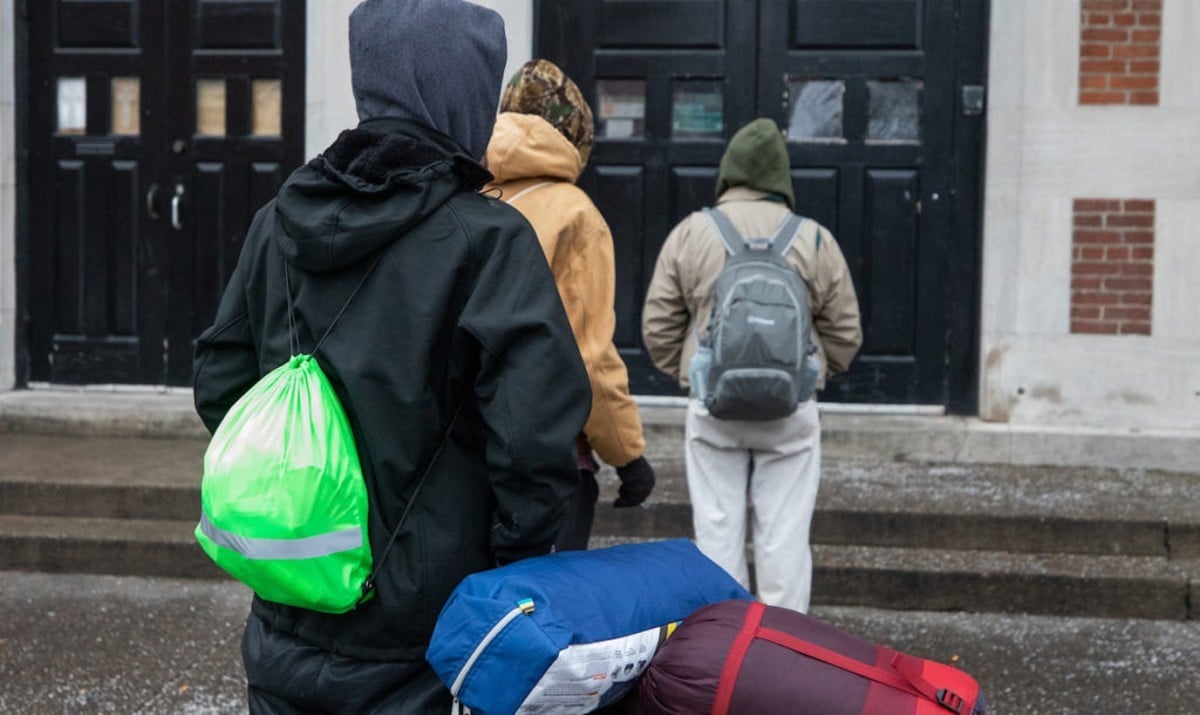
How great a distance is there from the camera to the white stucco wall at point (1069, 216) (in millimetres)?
7324

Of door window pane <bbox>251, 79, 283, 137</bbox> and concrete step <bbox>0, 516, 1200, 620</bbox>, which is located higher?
door window pane <bbox>251, 79, 283, 137</bbox>

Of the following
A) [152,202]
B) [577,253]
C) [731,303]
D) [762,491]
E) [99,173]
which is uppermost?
[99,173]

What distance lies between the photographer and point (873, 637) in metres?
5.62

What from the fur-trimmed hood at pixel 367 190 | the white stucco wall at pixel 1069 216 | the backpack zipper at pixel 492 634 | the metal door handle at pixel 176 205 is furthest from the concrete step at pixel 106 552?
the backpack zipper at pixel 492 634

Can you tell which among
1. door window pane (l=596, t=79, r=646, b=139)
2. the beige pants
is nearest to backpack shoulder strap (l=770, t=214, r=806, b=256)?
the beige pants

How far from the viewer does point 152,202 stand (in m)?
8.32

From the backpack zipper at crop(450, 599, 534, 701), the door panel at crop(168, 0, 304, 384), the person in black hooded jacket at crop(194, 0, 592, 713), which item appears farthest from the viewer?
the door panel at crop(168, 0, 304, 384)

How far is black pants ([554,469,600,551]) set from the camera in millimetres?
3385

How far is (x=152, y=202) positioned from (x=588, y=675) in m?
6.64

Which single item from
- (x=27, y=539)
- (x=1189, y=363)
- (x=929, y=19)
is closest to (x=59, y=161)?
(x=27, y=539)

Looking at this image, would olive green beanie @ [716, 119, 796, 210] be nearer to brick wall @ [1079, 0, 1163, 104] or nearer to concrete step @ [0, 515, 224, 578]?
concrete step @ [0, 515, 224, 578]

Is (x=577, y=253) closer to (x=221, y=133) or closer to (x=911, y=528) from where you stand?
(x=911, y=528)

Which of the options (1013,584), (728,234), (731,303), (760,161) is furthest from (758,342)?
(1013,584)

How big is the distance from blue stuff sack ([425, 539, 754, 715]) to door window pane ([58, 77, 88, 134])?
684 centimetres
